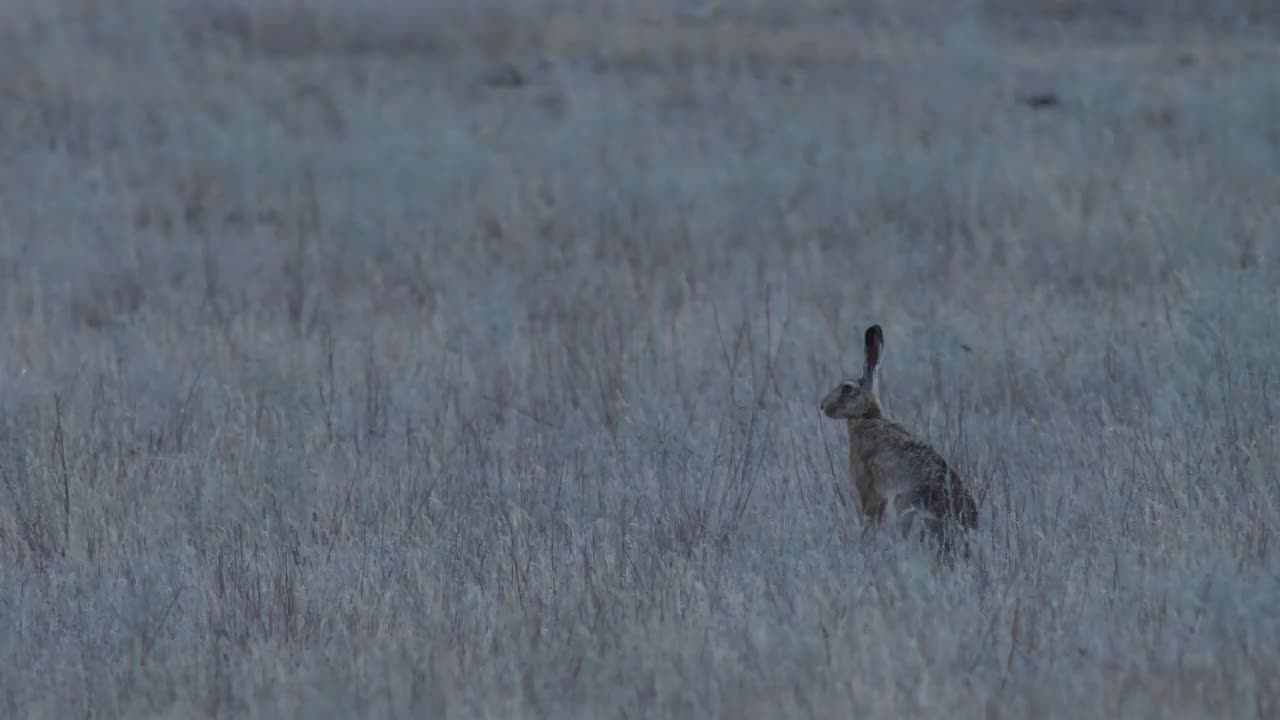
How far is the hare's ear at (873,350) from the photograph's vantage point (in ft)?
17.0

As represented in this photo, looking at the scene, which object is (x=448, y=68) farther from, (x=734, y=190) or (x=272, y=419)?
(x=272, y=419)

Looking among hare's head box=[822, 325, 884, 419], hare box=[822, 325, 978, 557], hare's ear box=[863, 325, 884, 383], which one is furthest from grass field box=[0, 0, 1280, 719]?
hare's ear box=[863, 325, 884, 383]

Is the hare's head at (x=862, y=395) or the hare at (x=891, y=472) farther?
the hare's head at (x=862, y=395)

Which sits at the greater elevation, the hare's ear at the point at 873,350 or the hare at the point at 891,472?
the hare's ear at the point at 873,350

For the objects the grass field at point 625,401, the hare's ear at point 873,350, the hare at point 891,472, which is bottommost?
the grass field at point 625,401

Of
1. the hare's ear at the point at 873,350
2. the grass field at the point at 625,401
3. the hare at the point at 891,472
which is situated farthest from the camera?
the hare's ear at the point at 873,350

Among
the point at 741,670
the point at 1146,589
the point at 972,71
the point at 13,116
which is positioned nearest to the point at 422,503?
the point at 741,670

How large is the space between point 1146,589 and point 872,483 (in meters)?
0.90

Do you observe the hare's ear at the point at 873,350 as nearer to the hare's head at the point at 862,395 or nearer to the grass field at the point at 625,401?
the hare's head at the point at 862,395

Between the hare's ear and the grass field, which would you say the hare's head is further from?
the grass field

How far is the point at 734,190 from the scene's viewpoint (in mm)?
12648

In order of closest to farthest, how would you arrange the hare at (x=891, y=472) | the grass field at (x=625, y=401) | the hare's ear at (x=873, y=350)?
the grass field at (x=625, y=401), the hare at (x=891, y=472), the hare's ear at (x=873, y=350)

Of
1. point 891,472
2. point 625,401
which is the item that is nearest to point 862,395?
point 891,472

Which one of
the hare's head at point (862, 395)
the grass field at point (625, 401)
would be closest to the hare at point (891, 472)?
the hare's head at point (862, 395)
